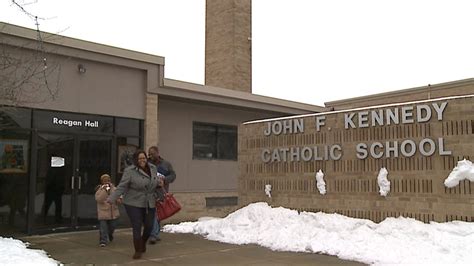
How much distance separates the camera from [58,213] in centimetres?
1157

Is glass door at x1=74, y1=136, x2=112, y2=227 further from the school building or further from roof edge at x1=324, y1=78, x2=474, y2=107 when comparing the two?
roof edge at x1=324, y1=78, x2=474, y2=107

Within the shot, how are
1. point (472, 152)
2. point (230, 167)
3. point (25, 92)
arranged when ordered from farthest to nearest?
point (230, 167)
point (25, 92)
point (472, 152)

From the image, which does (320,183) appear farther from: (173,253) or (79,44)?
(79,44)

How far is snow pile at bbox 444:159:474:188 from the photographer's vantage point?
326 inches

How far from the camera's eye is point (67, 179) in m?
11.8

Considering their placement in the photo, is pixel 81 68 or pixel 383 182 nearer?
pixel 383 182

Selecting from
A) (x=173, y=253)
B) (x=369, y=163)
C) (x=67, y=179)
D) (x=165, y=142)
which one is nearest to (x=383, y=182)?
(x=369, y=163)

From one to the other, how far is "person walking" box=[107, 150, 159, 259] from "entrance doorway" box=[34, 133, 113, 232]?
418 cm

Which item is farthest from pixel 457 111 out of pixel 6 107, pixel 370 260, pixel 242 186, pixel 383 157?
pixel 6 107

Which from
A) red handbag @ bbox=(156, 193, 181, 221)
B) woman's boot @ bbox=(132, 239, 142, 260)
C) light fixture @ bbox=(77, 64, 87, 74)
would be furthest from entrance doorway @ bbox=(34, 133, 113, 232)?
woman's boot @ bbox=(132, 239, 142, 260)

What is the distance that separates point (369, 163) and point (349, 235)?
1673 millimetres

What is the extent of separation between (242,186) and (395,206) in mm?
4299

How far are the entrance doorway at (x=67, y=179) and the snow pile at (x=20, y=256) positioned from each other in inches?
97.2

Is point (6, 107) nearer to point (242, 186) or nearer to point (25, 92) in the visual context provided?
point (25, 92)
